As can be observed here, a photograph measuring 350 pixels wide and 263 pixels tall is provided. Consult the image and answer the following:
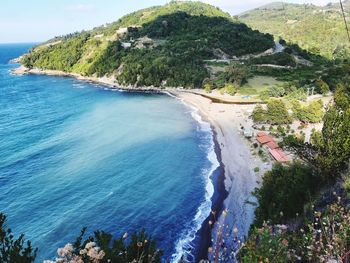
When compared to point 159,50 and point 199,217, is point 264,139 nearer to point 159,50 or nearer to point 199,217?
point 199,217

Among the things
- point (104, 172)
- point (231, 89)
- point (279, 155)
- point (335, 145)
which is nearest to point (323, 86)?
point (231, 89)

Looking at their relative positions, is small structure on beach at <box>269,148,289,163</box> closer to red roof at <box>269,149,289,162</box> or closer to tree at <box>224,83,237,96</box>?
red roof at <box>269,149,289,162</box>

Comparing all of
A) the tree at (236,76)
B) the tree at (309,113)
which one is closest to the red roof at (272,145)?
the tree at (309,113)

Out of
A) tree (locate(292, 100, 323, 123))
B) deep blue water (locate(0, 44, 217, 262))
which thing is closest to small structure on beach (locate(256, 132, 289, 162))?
deep blue water (locate(0, 44, 217, 262))

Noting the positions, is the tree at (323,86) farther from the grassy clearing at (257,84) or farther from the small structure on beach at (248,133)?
the small structure on beach at (248,133)

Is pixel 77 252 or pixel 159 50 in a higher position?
pixel 159 50

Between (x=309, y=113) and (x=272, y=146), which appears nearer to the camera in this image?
(x=272, y=146)

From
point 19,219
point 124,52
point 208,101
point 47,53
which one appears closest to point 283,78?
point 208,101
